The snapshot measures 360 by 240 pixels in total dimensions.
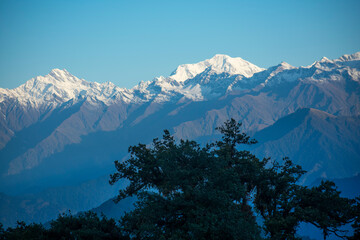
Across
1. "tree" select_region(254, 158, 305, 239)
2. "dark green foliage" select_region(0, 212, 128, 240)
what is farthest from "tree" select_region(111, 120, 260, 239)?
"tree" select_region(254, 158, 305, 239)

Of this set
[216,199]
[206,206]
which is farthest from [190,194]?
[216,199]

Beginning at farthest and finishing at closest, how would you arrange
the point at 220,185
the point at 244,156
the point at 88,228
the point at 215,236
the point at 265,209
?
the point at 244,156
the point at 265,209
the point at 220,185
the point at 88,228
the point at 215,236

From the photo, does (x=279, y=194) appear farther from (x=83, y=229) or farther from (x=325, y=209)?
(x=83, y=229)

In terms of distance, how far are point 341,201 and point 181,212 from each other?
17001 mm

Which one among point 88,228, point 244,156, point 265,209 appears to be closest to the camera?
point 88,228

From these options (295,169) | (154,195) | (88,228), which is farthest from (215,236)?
(295,169)

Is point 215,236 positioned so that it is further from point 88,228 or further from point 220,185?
point 88,228

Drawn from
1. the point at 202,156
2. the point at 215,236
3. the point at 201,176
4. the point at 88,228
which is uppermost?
the point at 202,156

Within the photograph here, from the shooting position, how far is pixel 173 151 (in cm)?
4547

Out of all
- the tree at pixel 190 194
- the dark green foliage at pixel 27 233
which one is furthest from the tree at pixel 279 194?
the dark green foliage at pixel 27 233

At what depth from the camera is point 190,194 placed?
38031 millimetres

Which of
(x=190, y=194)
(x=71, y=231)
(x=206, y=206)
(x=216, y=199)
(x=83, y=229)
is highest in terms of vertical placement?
(x=190, y=194)

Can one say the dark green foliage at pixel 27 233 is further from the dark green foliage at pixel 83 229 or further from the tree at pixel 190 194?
the tree at pixel 190 194

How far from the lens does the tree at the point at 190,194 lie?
107ft
